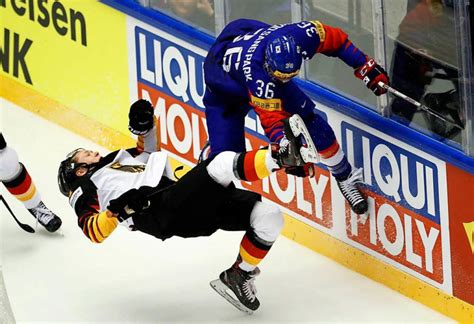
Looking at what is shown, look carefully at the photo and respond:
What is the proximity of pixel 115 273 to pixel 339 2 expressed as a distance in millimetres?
1775

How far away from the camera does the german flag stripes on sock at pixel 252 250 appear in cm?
749

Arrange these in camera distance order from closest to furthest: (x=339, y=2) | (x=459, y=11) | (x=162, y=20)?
(x=459, y=11) < (x=339, y=2) < (x=162, y=20)

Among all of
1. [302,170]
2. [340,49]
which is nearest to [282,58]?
[340,49]

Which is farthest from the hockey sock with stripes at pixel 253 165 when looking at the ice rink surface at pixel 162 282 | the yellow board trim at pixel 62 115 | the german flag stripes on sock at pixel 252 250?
the yellow board trim at pixel 62 115

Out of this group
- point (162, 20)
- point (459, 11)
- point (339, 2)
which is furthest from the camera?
point (162, 20)

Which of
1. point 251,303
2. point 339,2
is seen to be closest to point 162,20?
point 339,2

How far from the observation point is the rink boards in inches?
295

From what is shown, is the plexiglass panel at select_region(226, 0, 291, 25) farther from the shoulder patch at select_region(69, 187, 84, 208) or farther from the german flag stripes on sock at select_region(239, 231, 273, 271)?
the shoulder patch at select_region(69, 187, 84, 208)

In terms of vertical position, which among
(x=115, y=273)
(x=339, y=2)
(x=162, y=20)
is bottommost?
(x=115, y=273)

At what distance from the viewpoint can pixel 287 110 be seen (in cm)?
769

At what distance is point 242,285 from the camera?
7602 mm

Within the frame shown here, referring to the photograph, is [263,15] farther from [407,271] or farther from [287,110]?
[407,271]

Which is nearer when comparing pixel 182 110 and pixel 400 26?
pixel 400 26

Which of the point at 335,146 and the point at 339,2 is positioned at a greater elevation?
the point at 339,2
